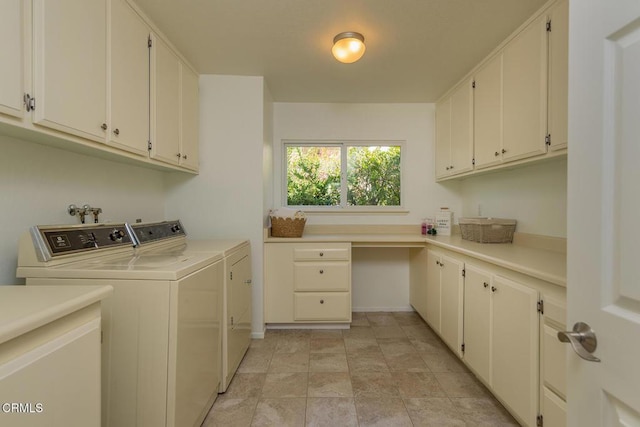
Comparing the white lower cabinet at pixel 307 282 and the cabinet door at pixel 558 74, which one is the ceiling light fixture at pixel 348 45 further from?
the white lower cabinet at pixel 307 282

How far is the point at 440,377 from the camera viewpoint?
78.2 inches

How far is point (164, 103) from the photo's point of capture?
1.92 metres

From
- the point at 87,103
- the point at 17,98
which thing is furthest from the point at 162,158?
the point at 17,98

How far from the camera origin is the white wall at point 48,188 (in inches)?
49.1

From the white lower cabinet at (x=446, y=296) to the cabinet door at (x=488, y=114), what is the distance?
0.83 meters

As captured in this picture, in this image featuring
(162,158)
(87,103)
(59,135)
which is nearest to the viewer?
(59,135)

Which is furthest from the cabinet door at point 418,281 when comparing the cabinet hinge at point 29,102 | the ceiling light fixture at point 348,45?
the cabinet hinge at point 29,102

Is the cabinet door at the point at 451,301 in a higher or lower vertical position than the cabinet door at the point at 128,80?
lower

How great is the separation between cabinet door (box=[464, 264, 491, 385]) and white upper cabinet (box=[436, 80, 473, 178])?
104 cm

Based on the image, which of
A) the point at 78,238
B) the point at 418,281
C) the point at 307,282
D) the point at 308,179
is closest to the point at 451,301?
the point at 418,281

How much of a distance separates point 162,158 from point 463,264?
7.21 feet

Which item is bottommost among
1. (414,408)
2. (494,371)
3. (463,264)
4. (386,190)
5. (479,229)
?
(414,408)

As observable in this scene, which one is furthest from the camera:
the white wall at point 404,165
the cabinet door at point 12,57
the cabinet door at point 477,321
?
the white wall at point 404,165

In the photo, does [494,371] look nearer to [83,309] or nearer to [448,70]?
[83,309]
